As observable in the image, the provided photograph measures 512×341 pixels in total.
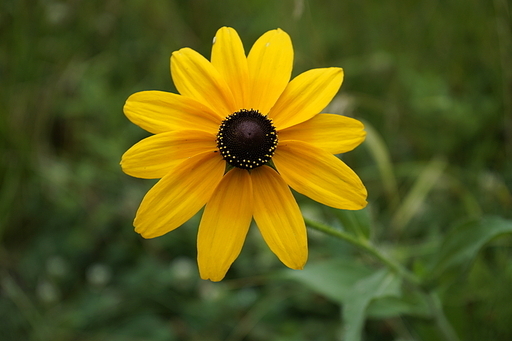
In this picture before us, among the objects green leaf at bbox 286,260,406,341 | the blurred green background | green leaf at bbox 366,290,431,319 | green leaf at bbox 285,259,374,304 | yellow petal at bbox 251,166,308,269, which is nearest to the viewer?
yellow petal at bbox 251,166,308,269

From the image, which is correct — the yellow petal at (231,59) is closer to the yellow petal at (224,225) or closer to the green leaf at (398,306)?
the yellow petal at (224,225)

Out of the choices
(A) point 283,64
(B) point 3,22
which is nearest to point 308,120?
(A) point 283,64

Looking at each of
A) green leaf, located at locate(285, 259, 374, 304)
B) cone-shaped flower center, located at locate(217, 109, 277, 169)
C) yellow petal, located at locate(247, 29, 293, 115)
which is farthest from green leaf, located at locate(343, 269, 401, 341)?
yellow petal, located at locate(247, 29, 293, 115)

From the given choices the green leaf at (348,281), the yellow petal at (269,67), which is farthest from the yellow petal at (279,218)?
the green leaf at (348,281)

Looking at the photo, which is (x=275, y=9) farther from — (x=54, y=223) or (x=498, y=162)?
(x=54, y=223)

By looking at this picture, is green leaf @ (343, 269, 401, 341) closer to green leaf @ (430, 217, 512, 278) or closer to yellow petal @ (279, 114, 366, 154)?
green leaf @ (430, 217, 512, 278)

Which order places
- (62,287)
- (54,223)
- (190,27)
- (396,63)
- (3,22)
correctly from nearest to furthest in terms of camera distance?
(62,287) → (54,223) → (396,63) → (3,22) → (190,27)
